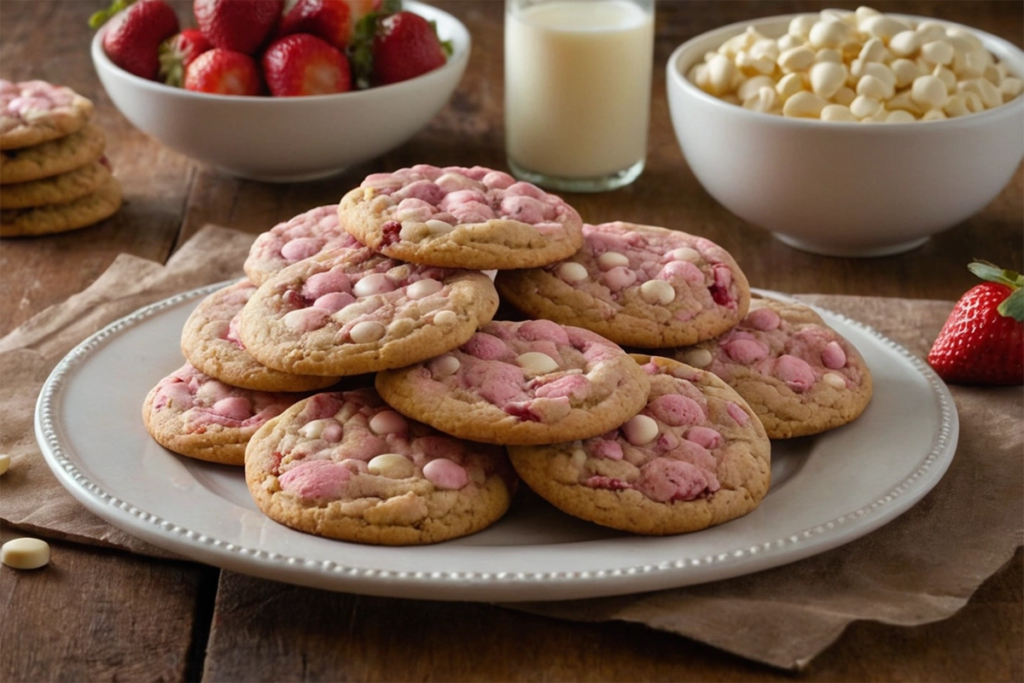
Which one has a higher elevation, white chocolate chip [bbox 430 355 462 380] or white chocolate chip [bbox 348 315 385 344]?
white chocolate chip [bbox 348 315 385 344]

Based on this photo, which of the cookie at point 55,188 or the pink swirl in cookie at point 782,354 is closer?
the pink swirl in cookie at point 782,354

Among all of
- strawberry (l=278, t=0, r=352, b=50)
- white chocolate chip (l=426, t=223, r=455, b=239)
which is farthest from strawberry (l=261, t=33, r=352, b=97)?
white chocolate chip (l=426, t=223, r=455, b=239)

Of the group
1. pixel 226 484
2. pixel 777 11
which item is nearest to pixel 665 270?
pixel 226 484

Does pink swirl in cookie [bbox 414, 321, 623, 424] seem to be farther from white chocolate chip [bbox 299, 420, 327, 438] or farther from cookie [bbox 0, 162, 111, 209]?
cookie [bbox 0, 162, 111, 209]

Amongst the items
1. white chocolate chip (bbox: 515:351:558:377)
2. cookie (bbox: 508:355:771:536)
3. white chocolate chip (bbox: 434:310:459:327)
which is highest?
white chocolate chip (bbox: 434:310:459:327)

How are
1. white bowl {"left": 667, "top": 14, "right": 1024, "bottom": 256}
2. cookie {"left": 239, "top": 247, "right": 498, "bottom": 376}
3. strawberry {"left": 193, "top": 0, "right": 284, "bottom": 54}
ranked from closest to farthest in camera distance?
cookie {"left": 239, "top": 247, "right": 498, "bottom": 376} → white bowl {"left": 667, "top": 14, "right": 1024, "bottom": 256} → strawberry {"left": 193, "top": 0, "right": 284, "bottom": 54}

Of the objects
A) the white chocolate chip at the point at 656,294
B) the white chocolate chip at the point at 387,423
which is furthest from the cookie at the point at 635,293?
the white chocolate chip at the point at 387,423

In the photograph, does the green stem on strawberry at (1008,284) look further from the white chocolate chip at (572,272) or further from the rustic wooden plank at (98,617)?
the rustic wooden plank at (98,617)
